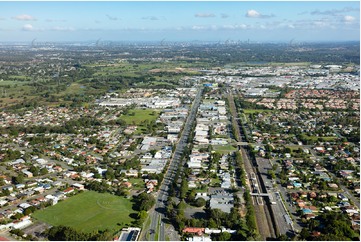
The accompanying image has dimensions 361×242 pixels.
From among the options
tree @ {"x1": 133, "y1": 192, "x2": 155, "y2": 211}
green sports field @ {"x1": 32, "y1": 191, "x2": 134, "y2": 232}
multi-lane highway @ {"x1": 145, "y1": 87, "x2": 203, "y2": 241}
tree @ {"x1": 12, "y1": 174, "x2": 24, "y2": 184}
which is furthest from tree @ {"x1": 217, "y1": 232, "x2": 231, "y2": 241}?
tree @ {"x1": 12, "y1": 174, "x2": 24, "y2": 184}

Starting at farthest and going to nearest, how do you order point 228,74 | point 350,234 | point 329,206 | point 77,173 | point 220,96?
point 228,74 < point 220,96 < point 77,173 < point 329,206 < point 350,234

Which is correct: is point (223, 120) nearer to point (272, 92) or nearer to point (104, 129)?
point (104, 129)

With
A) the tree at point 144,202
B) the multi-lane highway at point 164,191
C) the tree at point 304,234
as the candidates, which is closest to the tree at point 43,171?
the tree at point 144,202

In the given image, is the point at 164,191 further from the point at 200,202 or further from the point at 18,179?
the point at 18,179

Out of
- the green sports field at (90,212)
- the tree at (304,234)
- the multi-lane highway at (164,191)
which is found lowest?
the green sports field at (90,212)

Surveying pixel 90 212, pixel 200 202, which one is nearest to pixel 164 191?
pixel 200 202

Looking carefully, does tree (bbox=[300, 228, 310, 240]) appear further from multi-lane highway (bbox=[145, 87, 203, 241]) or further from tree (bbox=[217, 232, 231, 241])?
multi-lane highway (bbox=[145, 87, 203, 241])

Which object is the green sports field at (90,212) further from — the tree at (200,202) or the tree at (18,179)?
the tree at (18,179)

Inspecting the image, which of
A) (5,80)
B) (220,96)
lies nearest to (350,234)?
(220,96)
